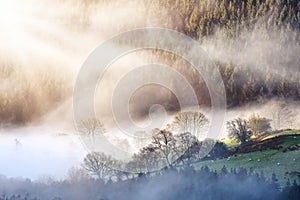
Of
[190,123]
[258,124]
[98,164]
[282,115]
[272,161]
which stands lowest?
[272,161]

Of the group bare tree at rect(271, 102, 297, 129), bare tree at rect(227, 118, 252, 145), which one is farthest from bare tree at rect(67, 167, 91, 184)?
bare tree at rect(271, 102, 297, 129)

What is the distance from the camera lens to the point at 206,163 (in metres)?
135

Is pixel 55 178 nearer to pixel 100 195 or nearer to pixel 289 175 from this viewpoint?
pixel 100 195

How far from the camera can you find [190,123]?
589 feet

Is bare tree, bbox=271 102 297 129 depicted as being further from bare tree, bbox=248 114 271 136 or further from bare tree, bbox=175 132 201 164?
bare tree, bbox=175 132 201 164

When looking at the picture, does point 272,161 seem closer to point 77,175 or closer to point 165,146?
point 165,146

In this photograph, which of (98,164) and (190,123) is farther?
(190,123)

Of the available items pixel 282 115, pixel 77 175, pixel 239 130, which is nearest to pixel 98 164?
pixel 77 175

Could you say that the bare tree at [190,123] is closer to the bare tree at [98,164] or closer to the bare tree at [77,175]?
the bare tree at [98,164]

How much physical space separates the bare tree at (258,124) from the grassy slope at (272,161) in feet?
47.4

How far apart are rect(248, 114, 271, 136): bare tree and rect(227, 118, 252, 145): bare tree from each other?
232 centimetres

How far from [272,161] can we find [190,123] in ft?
198

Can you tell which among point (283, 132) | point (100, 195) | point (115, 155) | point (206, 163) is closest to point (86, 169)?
point (115, 155)

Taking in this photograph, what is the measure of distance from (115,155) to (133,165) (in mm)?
18370
